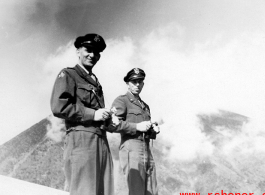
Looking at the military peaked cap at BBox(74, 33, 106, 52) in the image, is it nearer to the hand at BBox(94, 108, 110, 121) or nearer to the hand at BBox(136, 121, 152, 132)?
the hand at BBox(94, 108, 110, 121)

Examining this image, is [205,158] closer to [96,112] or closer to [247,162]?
[247,162]

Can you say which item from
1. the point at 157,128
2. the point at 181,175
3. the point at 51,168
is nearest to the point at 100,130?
the point at 157,128

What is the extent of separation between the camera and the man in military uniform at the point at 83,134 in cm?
174

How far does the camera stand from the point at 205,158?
23219 millimetres

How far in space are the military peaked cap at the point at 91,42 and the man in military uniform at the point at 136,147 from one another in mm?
1047

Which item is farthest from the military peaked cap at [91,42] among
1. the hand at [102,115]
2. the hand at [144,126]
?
the hand at [144,126]

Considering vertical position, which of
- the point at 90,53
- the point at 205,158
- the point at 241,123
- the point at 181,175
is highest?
the point at 241,123

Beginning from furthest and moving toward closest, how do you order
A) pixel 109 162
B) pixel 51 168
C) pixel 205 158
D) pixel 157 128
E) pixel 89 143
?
pixel 205 158
pixel 51 168
pixel 157 128
pixel 109 162
pixel 89 143

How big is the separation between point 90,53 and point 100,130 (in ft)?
2.25

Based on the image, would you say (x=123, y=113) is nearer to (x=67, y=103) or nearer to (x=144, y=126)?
(x=144, y=126)

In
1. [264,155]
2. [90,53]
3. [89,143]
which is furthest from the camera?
[264,155]

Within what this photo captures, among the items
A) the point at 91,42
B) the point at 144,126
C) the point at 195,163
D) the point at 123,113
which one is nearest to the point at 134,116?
the point at 123,113

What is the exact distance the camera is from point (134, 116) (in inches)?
141

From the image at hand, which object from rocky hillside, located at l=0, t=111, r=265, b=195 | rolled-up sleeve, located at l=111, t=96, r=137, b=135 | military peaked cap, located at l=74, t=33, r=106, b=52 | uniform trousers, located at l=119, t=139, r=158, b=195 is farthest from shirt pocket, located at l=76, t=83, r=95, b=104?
rocky hillside, located at l=0, t=111, r=265, b=195
